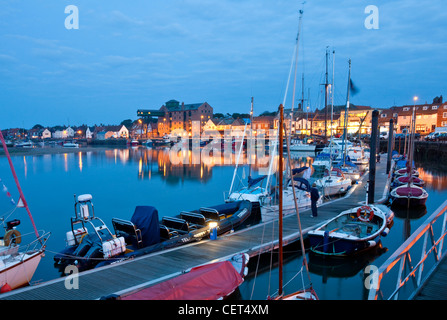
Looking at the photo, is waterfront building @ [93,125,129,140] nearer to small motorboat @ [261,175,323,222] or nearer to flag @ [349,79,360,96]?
flag @ [349,79,360,96]

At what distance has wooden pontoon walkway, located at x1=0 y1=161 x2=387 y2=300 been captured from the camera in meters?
9.09

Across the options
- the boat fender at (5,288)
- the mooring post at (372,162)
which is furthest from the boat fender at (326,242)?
the boat fender at (5,288)

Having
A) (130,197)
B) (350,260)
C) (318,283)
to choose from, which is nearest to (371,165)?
(350,260)

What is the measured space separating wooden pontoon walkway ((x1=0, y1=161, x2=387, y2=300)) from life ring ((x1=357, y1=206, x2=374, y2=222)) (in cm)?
200

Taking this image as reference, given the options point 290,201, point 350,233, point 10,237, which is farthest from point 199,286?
point 290,201

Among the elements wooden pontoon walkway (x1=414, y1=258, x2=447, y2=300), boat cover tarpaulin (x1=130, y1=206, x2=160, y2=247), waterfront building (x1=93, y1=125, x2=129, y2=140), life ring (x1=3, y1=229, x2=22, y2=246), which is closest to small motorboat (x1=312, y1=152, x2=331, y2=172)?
boat cover tarpaulin (x1=130, y1=206, x2=160, y2=247)

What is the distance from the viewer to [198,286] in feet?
27.8

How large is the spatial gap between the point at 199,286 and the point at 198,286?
0.12 ft

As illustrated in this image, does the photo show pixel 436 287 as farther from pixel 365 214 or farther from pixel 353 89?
pixel 353 89

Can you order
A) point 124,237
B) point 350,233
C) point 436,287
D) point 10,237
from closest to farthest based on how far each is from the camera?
1. point 436,287
2. point 10,237
3. point 124,237
4. point 350,233

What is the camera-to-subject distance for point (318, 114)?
123 metres

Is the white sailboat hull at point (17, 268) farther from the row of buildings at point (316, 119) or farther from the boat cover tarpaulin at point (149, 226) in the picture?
the row of buildings at point (316, 119)

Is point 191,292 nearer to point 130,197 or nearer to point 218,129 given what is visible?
point 130,197

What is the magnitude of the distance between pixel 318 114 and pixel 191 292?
12285 centimetres
